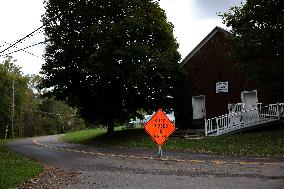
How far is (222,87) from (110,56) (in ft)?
26.7

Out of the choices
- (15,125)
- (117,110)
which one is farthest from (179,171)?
(15,125)

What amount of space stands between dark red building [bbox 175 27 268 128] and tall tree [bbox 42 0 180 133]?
6.02 ft

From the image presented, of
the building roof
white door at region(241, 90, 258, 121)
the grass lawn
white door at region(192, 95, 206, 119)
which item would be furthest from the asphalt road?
the building roof

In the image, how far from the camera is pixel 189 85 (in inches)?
1289

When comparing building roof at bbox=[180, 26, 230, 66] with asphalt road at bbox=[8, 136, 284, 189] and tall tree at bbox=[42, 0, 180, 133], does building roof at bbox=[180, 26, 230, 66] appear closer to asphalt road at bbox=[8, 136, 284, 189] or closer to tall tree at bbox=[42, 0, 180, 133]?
tall tree at bbox=[42, 0, 180, 133]

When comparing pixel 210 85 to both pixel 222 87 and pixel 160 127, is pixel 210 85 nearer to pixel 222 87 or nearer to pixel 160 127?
pixel 222 87

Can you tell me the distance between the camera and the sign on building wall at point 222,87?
3031 cm

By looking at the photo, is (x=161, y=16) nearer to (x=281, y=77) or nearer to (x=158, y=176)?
(x=281, y=77)

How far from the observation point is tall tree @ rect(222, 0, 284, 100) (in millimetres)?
19984

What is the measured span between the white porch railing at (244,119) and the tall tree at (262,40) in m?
4.48

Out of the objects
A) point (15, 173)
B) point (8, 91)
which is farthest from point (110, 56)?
point (8, 91)

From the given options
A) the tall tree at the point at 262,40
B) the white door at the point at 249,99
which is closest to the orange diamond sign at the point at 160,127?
the tall tree at the point at 262,40

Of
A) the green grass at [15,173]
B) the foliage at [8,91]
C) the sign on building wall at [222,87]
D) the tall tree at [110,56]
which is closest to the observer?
the green grass at [15,173]

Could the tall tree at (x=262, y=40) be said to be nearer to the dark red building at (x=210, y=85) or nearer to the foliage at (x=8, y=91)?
the dark red building at (x=210, y=85)
